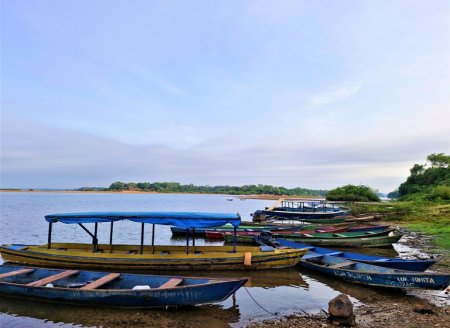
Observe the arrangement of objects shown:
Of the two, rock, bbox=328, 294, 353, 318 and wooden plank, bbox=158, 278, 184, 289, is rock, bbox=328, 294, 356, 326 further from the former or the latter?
wooden plank, bbox=158, 278, 184, 289

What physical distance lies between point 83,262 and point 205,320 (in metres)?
7.79

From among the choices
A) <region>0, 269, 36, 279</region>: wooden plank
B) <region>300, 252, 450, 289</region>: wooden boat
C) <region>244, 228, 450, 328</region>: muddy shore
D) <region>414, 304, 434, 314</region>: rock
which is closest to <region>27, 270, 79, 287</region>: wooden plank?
<region>0, 269, 36, 279</region>: wooden plank

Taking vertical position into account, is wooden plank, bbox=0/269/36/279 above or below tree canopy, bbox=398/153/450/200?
below

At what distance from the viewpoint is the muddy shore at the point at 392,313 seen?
831cm

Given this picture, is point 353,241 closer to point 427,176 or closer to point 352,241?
point 352,241

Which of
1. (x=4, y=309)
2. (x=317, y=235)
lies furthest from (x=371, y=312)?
(x=317, y=235)

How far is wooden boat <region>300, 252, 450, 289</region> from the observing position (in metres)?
9.77

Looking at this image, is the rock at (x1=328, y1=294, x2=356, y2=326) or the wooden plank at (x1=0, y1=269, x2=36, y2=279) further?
the wooden plank at (x1=0, y1=269, x2=36, y2=279)

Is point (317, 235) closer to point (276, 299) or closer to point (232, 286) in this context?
point (276, 299)

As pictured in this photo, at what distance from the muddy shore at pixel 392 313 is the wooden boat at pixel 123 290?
143cm

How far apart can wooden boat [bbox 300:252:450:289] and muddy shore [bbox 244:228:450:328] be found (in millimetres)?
479

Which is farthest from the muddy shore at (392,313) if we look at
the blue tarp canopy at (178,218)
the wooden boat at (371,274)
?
the blue tarp canopy at (178,218)

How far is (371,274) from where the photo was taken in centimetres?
1106

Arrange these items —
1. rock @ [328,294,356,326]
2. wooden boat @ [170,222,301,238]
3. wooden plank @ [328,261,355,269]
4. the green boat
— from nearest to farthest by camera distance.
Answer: rock @ [328,294,356,326], wooden plank @ [328,261,355,269], the green boat, wooden boat @ [170,222,301,238]
